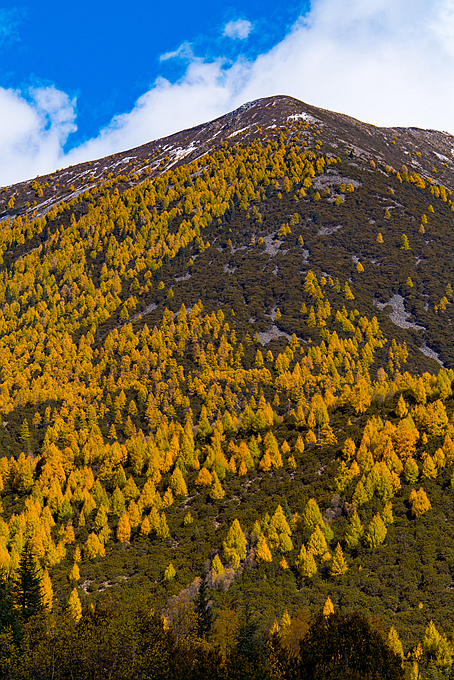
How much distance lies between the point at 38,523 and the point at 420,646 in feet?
248

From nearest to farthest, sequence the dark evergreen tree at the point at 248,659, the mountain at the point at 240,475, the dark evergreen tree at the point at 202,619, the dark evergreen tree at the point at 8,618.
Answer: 1. the dark evergreen tree at the point at 248,659
2. the dark evergreen tree at the point at 8,618
3. the dark evergreen tree at the point at 202,619
4. the mountain at the point at 240,475

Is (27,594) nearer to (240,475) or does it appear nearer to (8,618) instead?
(8,618)

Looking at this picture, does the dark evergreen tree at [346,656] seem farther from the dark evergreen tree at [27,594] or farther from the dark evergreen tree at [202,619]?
the dark evergreen tree at [27,594]

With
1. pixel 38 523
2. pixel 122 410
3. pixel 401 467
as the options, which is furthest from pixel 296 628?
pixel 122 410

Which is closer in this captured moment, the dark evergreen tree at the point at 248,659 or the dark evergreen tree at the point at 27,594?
the dark evergreen tree at the point at 248,659

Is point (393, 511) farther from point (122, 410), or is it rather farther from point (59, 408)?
point (59, 408)

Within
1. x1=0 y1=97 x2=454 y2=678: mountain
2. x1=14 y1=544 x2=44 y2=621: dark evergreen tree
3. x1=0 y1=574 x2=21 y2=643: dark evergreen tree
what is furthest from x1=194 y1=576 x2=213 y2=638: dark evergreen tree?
x1=0 y1=574 x2=21 y2=643: dark evergreen tree

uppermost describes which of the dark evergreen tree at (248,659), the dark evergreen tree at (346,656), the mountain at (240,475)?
the dark evergreen tree at (248,659)

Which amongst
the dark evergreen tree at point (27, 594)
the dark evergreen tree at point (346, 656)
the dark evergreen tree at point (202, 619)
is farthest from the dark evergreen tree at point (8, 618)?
the dark evergreen tree at point (346, 656)

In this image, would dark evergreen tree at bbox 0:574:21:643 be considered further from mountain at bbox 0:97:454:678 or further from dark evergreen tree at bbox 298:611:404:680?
dark evergreen tree at bbox 298:611:404:680

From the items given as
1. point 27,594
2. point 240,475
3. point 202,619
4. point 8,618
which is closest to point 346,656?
point 202,619

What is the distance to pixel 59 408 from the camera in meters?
168

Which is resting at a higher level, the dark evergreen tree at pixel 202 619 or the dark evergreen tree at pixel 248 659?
the dark evergreen tree at pixel 248 659

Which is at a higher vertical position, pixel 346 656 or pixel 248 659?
pixel 248 659
